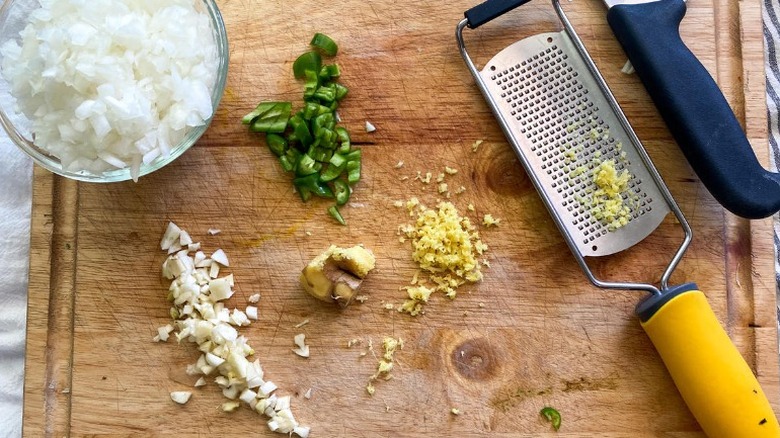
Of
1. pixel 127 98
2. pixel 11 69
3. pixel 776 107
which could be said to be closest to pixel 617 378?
pixel 776 107

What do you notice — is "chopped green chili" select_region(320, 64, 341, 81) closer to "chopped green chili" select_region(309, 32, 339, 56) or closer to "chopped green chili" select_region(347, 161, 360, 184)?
"chopped green chili" select_region(309, 32, 339, 56)

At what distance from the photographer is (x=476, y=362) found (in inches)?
74.3

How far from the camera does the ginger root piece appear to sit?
71.6 inches

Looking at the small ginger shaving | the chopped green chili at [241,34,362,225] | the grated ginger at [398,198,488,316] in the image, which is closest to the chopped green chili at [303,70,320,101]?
the chopped green chili at [241,34,362,225]

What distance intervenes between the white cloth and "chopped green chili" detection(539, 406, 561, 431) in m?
1.56

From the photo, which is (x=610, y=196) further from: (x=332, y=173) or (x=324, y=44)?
(x=324, y=44)

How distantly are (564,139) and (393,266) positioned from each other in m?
0.60

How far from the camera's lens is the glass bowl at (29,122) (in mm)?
1757

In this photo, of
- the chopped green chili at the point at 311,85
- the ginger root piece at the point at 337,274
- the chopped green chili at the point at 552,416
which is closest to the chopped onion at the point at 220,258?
the ginger root piece at the point at 337,274

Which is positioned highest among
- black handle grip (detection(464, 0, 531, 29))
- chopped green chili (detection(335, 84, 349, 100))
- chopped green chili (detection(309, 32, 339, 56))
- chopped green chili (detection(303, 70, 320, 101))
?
black handle grip (detection(464, 0, 531, 29))

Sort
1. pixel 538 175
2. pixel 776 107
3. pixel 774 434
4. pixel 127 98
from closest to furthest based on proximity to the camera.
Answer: pixel 127 98 → pixel 774 434 → pixel 538 175 → pixel 776 107

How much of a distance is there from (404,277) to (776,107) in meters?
1.26

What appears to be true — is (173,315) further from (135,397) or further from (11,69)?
(11,69)

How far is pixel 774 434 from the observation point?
5.66ft
